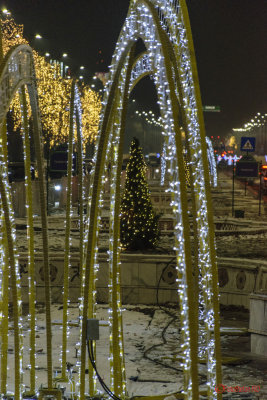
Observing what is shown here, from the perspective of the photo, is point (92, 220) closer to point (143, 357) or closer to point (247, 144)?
point (143, 357)

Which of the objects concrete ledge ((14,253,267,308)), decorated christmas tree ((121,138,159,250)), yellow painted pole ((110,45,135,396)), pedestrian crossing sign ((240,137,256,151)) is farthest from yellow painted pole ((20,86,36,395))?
pedestrian crossing sign ((240,137,256,151))

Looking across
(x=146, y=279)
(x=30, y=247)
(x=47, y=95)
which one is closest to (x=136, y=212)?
(x=146, y=279)

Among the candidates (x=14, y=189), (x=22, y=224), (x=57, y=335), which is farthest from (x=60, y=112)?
(x=57, y=335)

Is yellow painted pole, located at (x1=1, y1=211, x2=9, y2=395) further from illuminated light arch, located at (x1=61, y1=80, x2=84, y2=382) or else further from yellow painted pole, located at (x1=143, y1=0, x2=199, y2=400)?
yellow painted pole, located at (x1=143, y1=0, x2=199, y2=400)

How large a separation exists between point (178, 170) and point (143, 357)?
4.23m

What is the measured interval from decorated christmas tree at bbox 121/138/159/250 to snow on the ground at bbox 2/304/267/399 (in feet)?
7.43

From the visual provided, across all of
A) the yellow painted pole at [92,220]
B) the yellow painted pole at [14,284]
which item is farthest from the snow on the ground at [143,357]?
the yellow painted pole at [92,220]

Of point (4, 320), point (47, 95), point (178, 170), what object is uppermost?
point (47, 95)

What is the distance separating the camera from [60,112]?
36.4 meters

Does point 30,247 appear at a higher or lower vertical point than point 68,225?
lower

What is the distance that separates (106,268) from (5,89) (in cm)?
643

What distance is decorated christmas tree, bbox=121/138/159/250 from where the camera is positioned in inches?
489

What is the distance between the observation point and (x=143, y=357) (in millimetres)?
8094

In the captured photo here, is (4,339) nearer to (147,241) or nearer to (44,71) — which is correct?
(147,241)
